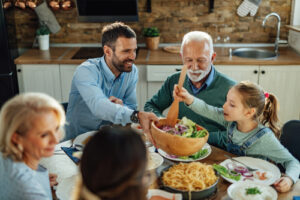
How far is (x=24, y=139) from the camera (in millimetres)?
1201

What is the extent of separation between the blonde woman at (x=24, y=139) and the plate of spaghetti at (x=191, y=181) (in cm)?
46

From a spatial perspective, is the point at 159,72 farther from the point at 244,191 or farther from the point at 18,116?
the point at 18,116

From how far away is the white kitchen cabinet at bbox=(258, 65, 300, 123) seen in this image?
3.45m

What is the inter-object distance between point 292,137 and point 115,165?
140 cm

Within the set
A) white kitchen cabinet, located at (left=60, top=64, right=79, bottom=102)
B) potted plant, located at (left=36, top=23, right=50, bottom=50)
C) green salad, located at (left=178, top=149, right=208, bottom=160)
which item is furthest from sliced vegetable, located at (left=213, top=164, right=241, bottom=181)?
potted plant, located at (left=36, top=23, right=50, bottom=50)

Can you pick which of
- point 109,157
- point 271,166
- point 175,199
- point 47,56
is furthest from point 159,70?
point 109,157

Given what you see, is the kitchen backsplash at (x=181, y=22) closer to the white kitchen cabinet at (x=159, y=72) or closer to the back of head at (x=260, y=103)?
the white kitchen cabinet at (x=159, y=72)

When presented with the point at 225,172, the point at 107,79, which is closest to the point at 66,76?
the point at 107,79

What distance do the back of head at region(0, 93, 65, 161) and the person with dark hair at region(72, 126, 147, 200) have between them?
376mm

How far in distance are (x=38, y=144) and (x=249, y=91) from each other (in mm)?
1075

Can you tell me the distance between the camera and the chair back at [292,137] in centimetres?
193

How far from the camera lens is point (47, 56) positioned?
3.65m

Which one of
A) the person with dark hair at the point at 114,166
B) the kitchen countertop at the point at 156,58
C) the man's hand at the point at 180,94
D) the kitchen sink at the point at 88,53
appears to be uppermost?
the person with dark hair at the point at 114,166

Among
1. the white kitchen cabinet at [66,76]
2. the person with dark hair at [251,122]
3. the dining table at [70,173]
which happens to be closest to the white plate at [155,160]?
the dining table at [70,173]
